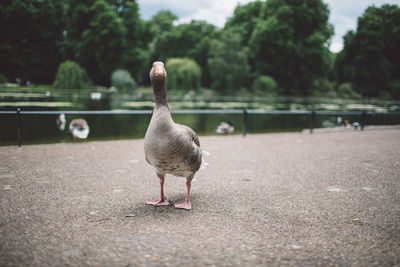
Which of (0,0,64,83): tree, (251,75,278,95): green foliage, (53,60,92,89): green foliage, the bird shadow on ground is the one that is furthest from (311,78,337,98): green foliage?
the bird shadow on ground

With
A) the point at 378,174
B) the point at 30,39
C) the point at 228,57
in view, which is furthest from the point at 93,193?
the point at 30,39

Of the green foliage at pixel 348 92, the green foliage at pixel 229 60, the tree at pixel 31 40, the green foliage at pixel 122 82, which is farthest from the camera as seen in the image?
the green foliage at pixel 348 92

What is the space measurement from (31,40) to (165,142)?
48513 millimetres

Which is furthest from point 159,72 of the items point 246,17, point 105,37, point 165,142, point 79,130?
point 246,17

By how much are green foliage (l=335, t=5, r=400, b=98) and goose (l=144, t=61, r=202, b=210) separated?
15.0 meters

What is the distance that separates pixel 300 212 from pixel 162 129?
222cm

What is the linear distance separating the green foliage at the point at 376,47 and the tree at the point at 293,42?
12.6m

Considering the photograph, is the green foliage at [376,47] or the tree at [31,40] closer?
the green foliage at [376,47]

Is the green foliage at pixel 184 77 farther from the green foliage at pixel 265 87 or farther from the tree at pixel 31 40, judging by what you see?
the tree at pixel 31 40

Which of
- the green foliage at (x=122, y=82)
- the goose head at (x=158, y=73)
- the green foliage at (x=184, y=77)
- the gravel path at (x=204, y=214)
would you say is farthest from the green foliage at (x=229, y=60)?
the goose head at (x=158, y=73)

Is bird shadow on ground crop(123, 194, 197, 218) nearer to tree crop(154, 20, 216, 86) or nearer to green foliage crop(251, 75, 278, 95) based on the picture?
green foliage crop(251, 75, 278, 95)

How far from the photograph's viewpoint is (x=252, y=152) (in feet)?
27.0

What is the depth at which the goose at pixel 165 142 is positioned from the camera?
3330mm

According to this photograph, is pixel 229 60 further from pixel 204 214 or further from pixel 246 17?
pixel 204 214
